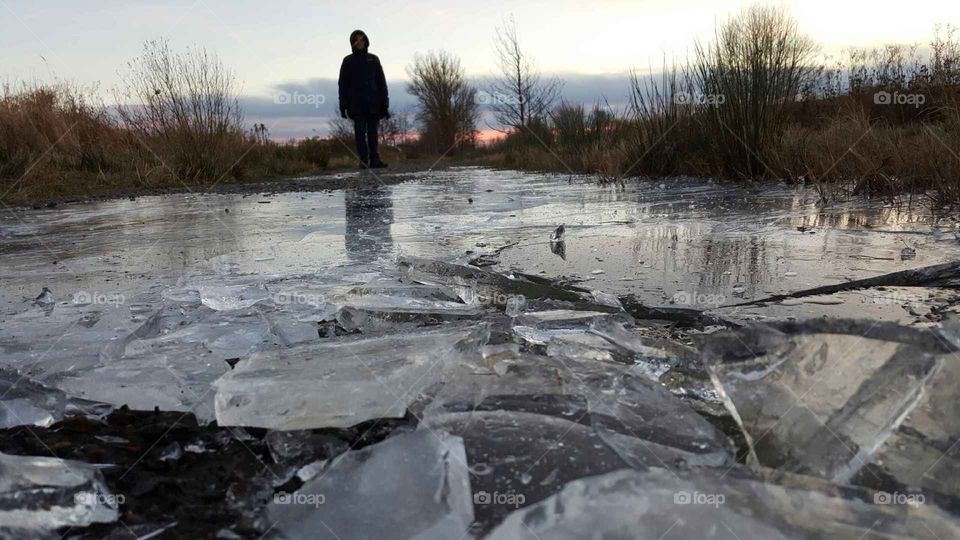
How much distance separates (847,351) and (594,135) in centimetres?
1029

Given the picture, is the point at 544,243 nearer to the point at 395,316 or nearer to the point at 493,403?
the point at 395,316

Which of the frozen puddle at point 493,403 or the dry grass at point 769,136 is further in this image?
the dry grass at point 769,136

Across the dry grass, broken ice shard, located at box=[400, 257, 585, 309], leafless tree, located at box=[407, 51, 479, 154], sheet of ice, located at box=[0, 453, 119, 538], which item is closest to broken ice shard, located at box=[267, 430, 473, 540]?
sheet of ice, located at box=[0, 453, 119, 538]

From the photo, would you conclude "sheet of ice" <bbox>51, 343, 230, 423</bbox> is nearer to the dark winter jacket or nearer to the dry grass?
the dry grass

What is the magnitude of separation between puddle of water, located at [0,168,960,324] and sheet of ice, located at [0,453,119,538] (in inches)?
50.2

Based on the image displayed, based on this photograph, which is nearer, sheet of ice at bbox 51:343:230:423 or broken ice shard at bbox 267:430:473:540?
broken ice shard at bbox 267:430:473:540

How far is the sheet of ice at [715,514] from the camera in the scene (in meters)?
0.78

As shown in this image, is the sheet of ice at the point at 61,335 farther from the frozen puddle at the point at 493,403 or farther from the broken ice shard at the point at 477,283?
the broken ice shard at the point at 477,283

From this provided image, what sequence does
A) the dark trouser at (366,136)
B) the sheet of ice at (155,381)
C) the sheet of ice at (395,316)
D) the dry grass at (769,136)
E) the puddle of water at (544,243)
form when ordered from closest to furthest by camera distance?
1. the sheet of ice at (155,381)
2. the sheet of ice at (395,316)
3. the puddle of water at (544,243)
4. the dry grass at (769,136)
5. the dark trouser at (366,136)

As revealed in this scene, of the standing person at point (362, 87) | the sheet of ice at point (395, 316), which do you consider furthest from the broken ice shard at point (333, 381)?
the standing person at point (362, 87)

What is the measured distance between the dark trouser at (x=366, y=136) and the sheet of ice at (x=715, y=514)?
30.5 ft

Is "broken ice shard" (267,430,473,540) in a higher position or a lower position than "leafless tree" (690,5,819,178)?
lower

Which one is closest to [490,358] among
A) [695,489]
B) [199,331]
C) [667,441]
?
[667,441]

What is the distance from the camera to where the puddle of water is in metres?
2.05
